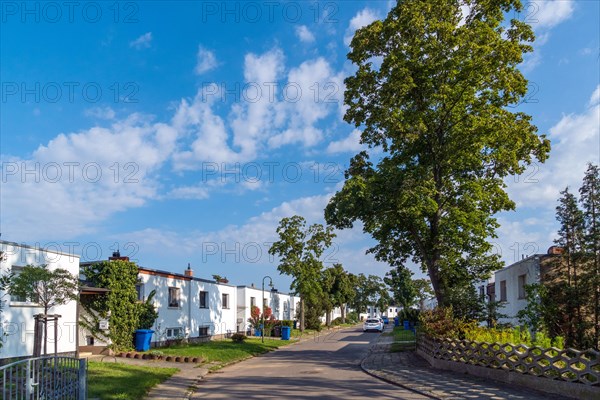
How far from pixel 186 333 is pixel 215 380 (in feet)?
45.2

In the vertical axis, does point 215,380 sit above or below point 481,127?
below

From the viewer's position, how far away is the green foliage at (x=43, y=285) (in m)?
14.8

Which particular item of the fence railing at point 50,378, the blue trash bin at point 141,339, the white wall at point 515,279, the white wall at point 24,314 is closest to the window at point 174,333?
the blue trash bin at point 141,339

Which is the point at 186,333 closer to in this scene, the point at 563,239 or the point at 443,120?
the point at 443,120

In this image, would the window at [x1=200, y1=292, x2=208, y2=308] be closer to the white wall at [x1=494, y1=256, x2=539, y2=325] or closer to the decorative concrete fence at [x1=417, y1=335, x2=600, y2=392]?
the white wall at [x1=494, y1=256, x2=539, y2=325]

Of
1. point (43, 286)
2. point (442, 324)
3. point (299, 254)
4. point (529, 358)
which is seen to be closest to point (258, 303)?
point (299, 254)

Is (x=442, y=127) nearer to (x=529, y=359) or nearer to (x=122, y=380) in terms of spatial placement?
(x=529, y=359)

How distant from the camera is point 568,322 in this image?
61.0ft

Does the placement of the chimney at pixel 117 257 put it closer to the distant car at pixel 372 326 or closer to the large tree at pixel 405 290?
the distant car at pixel 372 326

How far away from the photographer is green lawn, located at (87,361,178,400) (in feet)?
39.0

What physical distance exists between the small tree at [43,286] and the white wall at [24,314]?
100cm

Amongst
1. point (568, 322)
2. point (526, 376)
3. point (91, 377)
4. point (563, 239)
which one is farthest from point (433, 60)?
→ point (91, 377)

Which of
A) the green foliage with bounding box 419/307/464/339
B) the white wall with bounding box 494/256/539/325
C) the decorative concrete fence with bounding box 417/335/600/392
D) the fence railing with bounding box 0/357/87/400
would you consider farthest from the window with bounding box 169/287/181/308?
the fence railing with bounding box 0/357/87/400

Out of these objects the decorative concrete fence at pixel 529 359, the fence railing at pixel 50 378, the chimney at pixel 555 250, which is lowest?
the decorative concrete fence at pixel 529 359
